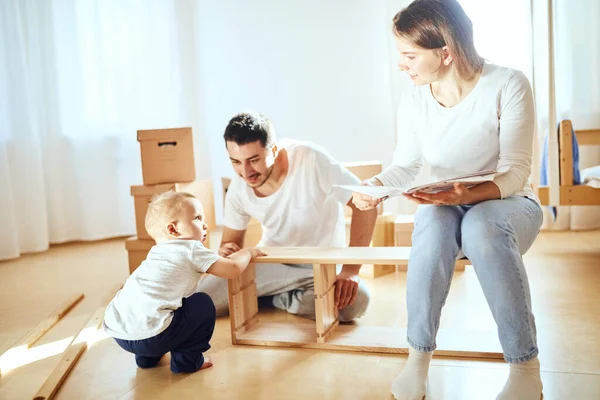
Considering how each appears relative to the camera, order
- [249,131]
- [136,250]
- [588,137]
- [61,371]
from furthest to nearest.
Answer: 1. [588,137]
2. [136,250]
3. [249,131]
4. [61,371]

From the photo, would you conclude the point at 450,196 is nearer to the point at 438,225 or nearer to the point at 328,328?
the point at 438,225

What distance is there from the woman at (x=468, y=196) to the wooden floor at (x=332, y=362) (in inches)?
6.6

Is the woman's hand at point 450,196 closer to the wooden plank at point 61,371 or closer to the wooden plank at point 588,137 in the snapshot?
the wooden plank at point 61,371

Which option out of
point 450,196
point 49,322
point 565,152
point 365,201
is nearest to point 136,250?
point 49,322

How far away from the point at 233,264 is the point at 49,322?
2.87 feet

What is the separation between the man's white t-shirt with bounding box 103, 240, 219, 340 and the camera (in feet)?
5.77

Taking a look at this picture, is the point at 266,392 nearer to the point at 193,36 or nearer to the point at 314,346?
the point at 314,346

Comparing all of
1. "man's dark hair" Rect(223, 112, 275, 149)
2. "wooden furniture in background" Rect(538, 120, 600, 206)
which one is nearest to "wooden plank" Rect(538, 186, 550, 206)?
"wooden furniture in background" Rect(538, 120, 600, 206)

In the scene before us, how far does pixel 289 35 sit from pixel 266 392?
295 cm

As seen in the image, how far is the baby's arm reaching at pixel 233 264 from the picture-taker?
6.05ft

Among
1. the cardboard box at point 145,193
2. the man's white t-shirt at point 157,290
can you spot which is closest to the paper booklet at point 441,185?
the man's white t-shirt at point 157,290

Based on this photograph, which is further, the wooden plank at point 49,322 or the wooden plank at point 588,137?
the wooden plank at point 588,137

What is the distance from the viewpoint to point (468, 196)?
1.49m

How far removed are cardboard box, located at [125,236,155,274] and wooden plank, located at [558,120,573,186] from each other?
6.50 ft
